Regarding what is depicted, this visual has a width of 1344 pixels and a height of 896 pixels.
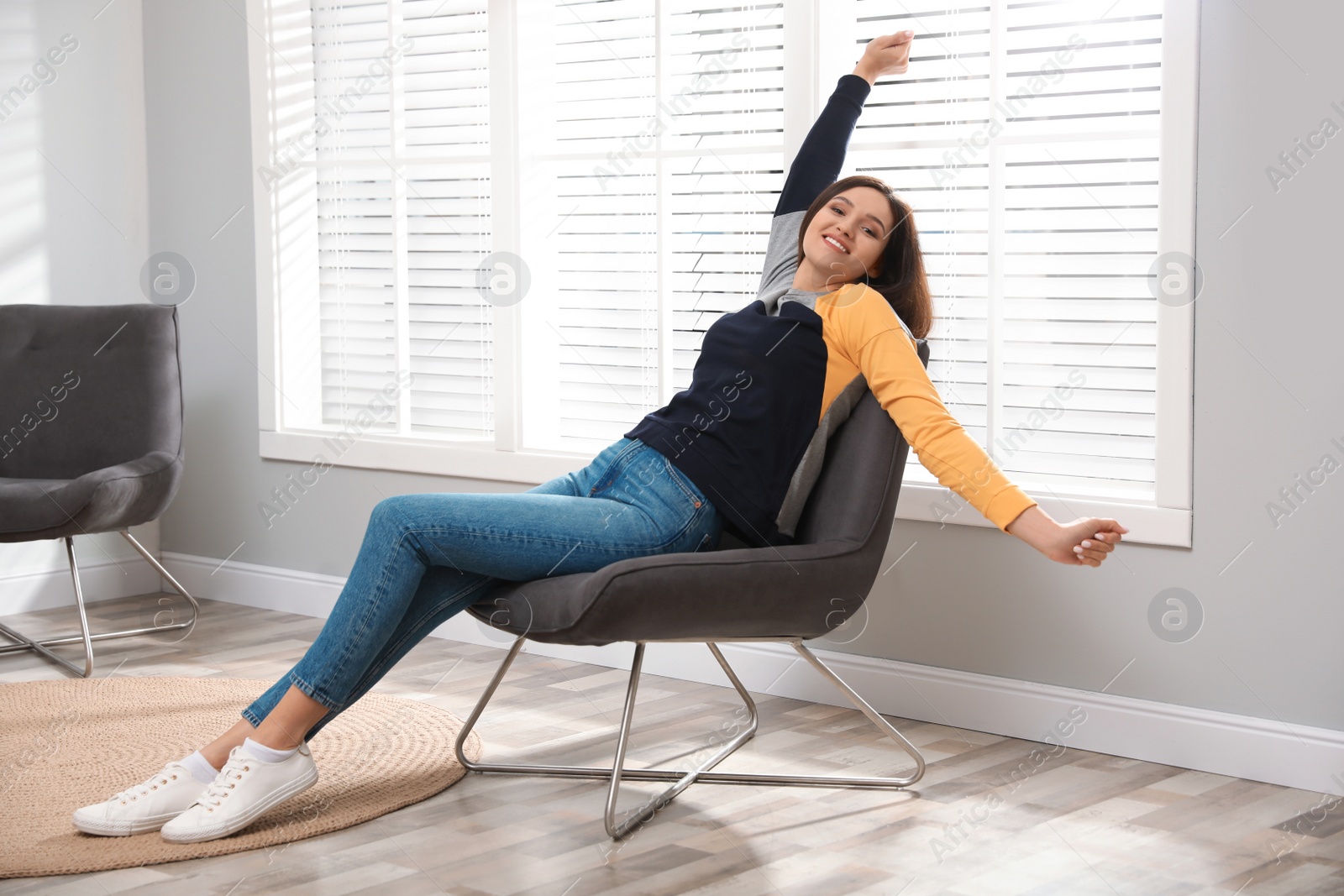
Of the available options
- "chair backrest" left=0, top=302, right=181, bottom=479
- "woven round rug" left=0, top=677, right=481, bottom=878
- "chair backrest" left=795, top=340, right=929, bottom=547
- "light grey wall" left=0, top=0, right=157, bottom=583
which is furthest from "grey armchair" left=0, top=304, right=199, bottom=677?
"chair backrest" left=795, top=340, right=929, bottom=547

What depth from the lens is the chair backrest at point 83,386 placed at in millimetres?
3518

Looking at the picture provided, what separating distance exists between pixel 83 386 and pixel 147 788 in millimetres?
1819

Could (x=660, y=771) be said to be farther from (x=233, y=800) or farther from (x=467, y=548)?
(x=233, y=800)

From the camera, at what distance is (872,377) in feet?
7.07

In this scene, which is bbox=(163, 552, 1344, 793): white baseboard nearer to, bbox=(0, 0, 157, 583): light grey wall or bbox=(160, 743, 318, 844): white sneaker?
bbox=(160, 743, 318, 844): white sneaker

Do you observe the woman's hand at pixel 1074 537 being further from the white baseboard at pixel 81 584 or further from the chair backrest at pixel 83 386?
the white baseboard at pixel 81 584

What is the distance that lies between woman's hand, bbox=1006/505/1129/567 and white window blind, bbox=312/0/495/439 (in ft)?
6.24

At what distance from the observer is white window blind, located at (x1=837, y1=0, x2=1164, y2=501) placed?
246 cm

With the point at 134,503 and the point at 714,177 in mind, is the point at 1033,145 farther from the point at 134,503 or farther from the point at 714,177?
the point at 134,503

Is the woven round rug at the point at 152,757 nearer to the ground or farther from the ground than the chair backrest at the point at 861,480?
nearer to the ground

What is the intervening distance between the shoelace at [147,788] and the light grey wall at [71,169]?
6.85ft

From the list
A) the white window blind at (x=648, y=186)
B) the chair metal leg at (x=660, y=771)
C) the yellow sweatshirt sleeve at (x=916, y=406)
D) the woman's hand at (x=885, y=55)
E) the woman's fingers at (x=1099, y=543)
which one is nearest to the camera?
the woman's fingers at (x=1099, y=543)

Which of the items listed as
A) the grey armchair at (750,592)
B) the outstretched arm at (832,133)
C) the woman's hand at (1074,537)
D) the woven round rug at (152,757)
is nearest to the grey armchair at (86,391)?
the woven round rug at (152,757)

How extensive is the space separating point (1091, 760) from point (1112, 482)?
1.73 feet
